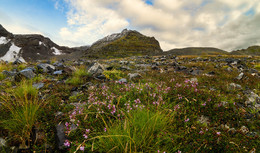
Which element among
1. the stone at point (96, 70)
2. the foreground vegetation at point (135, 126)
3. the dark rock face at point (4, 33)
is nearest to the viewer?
the foreground vegetation at point (135, 126)

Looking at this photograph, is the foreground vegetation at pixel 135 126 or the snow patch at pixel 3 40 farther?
the snow patch at pixel 3 40

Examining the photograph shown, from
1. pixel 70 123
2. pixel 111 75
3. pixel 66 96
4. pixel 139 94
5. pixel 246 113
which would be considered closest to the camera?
pixel 70 123

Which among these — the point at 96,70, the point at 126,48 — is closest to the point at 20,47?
the point at 126,48

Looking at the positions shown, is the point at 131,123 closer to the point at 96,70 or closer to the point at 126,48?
the point at 96,70

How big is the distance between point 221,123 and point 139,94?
7.73 ft

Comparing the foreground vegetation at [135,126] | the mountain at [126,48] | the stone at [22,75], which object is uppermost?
the mountain at [126,48]

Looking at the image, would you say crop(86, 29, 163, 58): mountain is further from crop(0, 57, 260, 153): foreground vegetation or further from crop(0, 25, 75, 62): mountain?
crop(0, 57, 260, 153): foreground vegetation

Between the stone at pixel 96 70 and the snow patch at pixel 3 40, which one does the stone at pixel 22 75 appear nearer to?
the stone at pixel 96 70

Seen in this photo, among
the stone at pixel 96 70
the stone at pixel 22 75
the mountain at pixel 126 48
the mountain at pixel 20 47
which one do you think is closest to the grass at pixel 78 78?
the stone at pixel 96 70

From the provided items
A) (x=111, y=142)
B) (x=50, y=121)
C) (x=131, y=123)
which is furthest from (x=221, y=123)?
(x=50, y=121)

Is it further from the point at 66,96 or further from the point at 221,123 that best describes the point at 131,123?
the point at 66,96

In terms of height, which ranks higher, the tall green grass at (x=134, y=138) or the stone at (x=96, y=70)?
the stone at (x=96, y=70)

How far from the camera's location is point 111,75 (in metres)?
7.30

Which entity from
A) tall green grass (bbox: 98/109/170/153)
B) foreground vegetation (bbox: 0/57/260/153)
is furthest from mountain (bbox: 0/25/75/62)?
tall green grass (bbox: 98/109/170/153)
